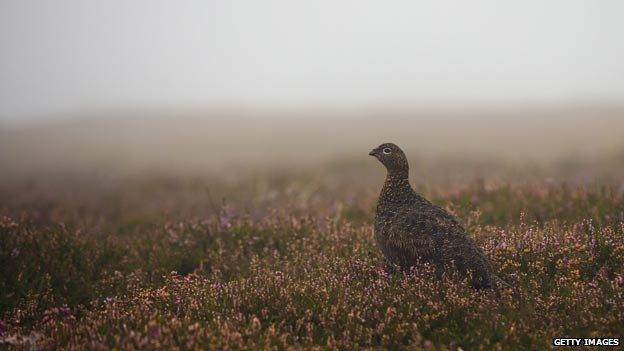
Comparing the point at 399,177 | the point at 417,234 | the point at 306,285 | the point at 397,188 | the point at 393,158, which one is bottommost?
the point at 306,285

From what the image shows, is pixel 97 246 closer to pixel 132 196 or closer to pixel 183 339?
pixel 183 339

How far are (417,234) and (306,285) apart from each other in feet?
3.68

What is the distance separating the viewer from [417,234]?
5281 millimetres

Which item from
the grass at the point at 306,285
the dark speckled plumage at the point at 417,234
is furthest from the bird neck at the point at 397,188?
the grass at the point at 306,285

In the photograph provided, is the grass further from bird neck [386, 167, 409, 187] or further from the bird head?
the bird head

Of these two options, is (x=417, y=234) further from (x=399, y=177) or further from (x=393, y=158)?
(x=393, y=158)

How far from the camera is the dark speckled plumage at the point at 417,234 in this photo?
5062 mm

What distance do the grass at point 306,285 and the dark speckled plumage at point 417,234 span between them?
0.17m

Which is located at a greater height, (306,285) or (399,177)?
(399,177)

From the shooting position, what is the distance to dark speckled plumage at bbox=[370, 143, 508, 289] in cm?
506

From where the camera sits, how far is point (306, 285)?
518cm

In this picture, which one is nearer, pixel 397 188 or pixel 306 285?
pixel 306 285

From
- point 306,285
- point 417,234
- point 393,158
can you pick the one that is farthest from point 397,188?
point 306,285

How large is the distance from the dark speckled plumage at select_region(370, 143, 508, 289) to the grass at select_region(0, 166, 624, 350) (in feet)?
0.56
